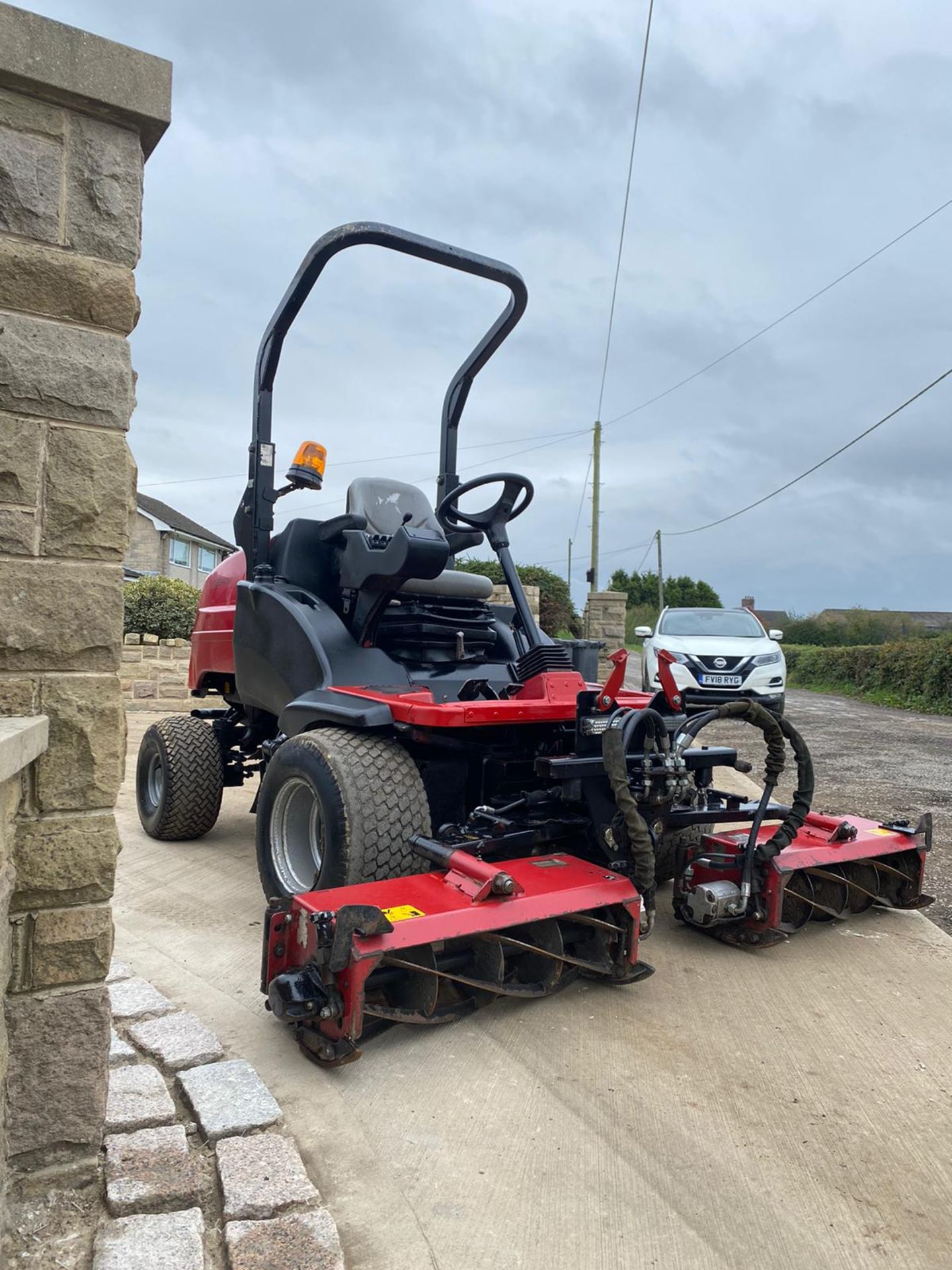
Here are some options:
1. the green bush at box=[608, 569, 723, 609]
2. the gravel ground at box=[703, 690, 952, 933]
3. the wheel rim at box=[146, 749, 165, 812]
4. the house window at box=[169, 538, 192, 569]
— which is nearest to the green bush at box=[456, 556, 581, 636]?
the gravel ground at box=[703, 690, 952, 933]

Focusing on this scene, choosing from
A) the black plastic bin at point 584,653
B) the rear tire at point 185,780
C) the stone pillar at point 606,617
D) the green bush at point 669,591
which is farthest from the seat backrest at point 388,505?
the green bush at point 669,591

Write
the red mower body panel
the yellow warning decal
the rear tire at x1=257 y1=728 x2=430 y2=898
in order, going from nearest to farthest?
the yellow warning decal → the rear tire at x1=257 y1=728 x2=430 y2=898 → the red mower body panel

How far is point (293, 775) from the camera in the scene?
11.9 ft

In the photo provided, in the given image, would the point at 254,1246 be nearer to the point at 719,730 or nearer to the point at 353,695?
the point at 353,695

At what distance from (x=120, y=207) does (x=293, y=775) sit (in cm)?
213

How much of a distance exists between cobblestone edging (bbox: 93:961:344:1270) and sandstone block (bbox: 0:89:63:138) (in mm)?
2244

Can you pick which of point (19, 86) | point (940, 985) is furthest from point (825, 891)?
point (19, 86)

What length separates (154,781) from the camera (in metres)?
5.71

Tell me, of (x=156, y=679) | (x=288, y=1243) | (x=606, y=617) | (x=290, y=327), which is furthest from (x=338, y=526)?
(x=606, y=617)

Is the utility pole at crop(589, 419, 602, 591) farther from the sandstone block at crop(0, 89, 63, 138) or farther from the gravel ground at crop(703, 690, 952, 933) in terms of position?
the sandstone block at crop(0, 89, 63, 138)

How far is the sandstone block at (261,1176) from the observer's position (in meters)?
2.01

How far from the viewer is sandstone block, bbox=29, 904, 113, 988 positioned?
2.03 m

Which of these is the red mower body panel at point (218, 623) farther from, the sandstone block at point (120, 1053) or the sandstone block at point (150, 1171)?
the sandstone block at point (150, 1171)

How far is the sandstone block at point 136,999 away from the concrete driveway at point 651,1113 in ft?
0.48
